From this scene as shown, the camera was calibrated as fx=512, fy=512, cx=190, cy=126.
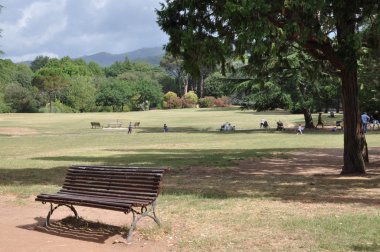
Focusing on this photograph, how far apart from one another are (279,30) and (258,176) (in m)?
4.96

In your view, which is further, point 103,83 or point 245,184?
point 103,83

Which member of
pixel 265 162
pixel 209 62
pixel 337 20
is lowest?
pixel 265 162

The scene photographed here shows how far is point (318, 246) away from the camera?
689cm

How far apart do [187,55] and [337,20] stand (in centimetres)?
411

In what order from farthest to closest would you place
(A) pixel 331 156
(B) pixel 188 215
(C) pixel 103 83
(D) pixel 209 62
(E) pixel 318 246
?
(C) pixel 103 83, (A) pixel 331 156, (D) pixel 209 62, (B) pixel 188 215, (E) pixel 318 246

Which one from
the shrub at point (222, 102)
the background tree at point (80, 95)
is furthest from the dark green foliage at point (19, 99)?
the shrub at point (222, 102)

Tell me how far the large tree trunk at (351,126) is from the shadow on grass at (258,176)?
0.47 m

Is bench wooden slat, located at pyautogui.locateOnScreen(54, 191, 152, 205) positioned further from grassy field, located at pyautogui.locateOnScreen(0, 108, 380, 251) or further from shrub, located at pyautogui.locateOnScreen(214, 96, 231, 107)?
shrub, located at pyautogui.locateOnScreen(214, 96, 231, 107)

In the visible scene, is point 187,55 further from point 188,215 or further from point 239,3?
point 188,215

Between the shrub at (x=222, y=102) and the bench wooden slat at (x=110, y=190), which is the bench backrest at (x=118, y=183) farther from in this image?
the shrub at (x=222, y=102)

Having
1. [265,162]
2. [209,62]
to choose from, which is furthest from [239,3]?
[265,162]

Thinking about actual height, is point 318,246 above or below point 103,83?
below

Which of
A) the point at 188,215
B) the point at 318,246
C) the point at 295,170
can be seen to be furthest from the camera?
the point at 295,170

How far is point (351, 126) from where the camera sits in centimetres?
1591
